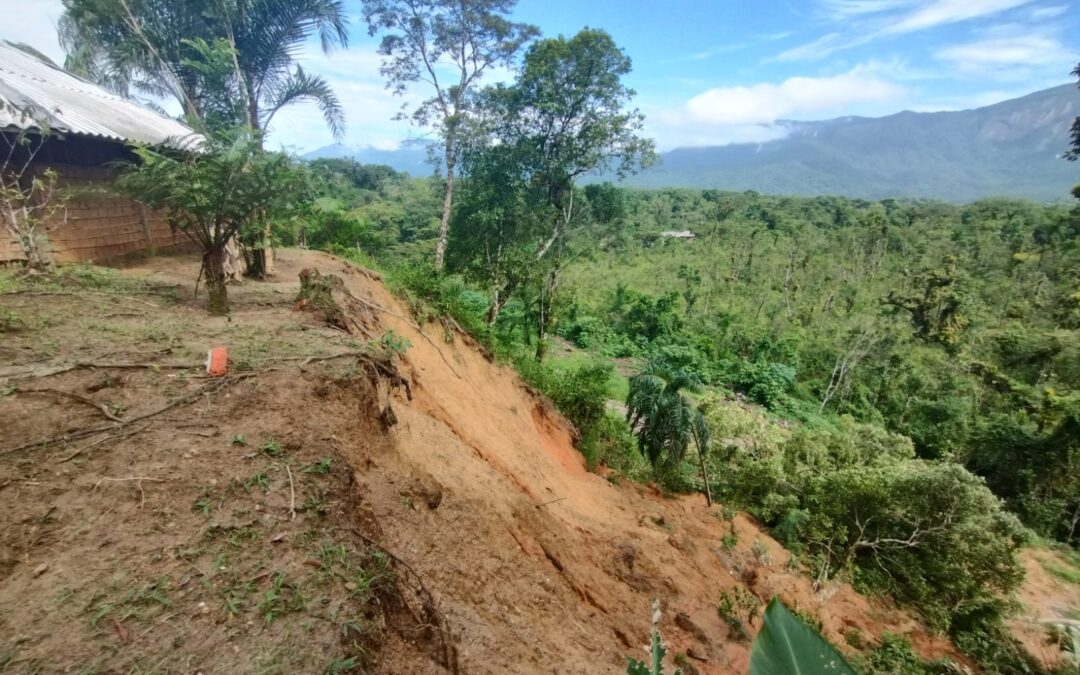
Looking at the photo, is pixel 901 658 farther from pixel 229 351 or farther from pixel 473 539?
pixel 229 351

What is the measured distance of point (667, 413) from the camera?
1086cm

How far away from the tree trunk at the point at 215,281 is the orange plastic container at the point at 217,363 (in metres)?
2.19

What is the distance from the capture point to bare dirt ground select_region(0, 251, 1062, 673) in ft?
7.97

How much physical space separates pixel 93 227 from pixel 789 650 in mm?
12565

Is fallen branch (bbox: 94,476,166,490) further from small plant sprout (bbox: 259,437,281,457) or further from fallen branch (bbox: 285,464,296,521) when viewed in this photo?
Answer: fallen branch (bbox: 285,464,296,521)

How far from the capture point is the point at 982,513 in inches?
364

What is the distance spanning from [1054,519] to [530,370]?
16.8 m

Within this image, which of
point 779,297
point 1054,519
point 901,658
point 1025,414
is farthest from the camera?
point 779,297

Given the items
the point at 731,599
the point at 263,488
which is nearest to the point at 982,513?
the point at 731,599

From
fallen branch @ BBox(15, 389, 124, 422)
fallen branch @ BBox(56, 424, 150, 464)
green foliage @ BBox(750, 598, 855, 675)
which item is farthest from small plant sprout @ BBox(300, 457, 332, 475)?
green foliage @ BBox(750, 598, 855, 675)

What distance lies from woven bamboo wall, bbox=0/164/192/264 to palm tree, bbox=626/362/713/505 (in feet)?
31.9

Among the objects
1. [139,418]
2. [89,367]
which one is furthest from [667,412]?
[89,367]

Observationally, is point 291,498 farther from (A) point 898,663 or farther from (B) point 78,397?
(A) point 898,663

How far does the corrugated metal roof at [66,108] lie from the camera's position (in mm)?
7621
